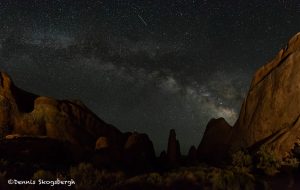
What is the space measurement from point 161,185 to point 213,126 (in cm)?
3914

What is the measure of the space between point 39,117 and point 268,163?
30045 mm

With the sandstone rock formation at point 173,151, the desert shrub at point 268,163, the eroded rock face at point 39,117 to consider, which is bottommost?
the desert shrub at point 268,163

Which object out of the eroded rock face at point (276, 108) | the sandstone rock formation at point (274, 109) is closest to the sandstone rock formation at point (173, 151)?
the sandstone rock formation at point (274, 109)

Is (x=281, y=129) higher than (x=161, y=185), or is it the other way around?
A: (x=281, y=129)

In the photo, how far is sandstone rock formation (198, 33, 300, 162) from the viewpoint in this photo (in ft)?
114

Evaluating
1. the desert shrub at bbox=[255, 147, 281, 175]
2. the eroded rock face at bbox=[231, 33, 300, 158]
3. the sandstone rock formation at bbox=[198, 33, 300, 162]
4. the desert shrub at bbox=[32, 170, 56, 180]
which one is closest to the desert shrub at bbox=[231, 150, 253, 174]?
the desert shrub at bbox=[255, 147, 281, 175]

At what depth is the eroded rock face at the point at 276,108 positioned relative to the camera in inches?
1370

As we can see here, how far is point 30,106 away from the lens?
46156mm

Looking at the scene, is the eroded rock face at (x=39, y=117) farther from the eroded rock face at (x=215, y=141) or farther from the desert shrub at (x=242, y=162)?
the eroded rock face at (x=215, y=141)

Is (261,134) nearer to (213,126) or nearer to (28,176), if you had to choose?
(213,126)

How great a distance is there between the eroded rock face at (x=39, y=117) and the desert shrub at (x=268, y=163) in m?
20.3

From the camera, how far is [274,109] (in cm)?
3959

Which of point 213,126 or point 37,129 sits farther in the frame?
point 213,126

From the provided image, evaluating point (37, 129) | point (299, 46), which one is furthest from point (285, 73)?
point (37, 129)
